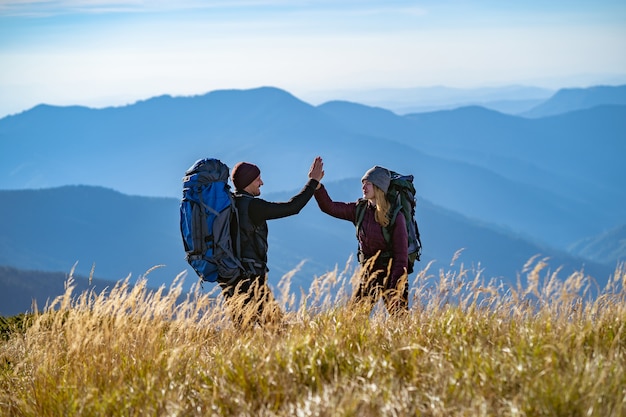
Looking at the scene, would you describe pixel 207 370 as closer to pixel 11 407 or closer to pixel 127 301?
pixel 127 301

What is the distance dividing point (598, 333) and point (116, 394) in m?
3.11

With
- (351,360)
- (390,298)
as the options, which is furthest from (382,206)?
(351,360)

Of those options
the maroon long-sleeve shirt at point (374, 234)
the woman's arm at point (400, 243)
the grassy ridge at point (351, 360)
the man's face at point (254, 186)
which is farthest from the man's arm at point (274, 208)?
the woman's arm at point (400, 243)

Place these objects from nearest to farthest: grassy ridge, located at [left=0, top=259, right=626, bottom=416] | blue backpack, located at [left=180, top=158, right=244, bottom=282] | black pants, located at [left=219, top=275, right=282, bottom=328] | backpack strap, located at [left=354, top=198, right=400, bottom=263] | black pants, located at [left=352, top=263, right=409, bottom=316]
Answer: grassy ridge, located at [left=0, top=259, right=626, bottom=416], black pants, located at [left=219, top=275, right=282, bottom=328], black pants, located at [left=352, top=263, right=409, bottom=316], blue backpack, located at [left=180, top=158, right=244, bottom=282], backpack strap, located at [left=354, top=198, right=400, bottom=263]

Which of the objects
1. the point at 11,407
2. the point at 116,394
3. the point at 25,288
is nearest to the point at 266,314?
the point at 116,394

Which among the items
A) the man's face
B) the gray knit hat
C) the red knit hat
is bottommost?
the man's face

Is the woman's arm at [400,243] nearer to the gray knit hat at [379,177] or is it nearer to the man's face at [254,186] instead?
the gray knit hat at [379,177]

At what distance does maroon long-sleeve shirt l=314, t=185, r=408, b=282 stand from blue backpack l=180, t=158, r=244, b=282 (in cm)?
107

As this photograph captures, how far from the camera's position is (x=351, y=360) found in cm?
464

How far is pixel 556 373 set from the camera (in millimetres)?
3965

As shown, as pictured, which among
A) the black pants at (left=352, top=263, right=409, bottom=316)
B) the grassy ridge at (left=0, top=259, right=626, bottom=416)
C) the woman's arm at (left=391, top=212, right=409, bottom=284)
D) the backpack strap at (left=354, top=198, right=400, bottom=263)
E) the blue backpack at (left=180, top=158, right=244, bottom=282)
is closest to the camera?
the grassy ridge at (left=0, top=259, right=626, bottom=416)

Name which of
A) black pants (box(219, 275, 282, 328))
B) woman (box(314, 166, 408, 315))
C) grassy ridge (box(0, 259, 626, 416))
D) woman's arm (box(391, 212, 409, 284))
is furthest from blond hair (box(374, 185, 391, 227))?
black pants (box(219, 275, 282, 328))

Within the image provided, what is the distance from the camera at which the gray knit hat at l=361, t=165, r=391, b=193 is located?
21.6 ft

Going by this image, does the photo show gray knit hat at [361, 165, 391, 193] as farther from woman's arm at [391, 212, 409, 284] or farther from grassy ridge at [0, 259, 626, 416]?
grassy ridge at [0, 259, 626, 416]
